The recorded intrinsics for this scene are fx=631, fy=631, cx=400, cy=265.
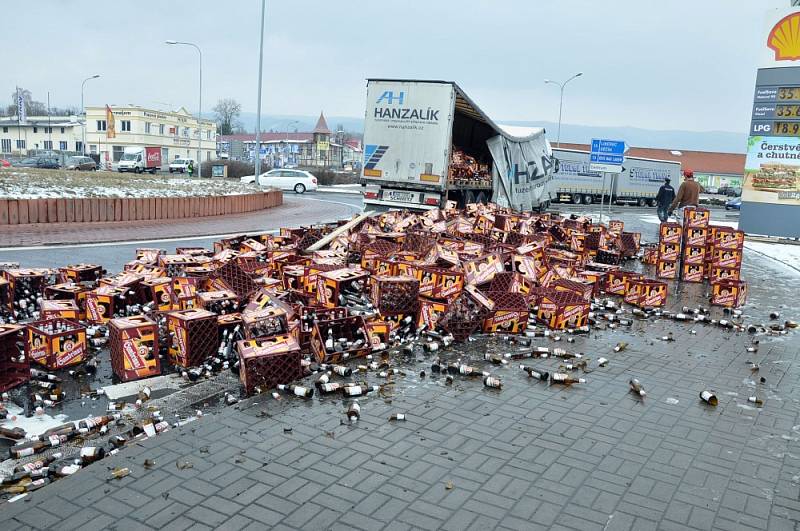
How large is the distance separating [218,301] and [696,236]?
10.1 metres

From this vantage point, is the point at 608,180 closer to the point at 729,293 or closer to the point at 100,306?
the point at 729,293

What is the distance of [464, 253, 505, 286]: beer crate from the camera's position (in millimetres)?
9312

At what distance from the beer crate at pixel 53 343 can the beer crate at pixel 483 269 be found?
5067mm

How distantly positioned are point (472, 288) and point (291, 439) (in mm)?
4042

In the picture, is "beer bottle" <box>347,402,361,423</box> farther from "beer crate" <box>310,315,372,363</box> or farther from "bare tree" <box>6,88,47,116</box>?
"bare tree" <box>6,88,47,116</box>

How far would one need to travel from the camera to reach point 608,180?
160 ft

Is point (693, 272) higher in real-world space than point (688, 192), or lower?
lower

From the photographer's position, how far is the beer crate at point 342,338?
7.05 metres

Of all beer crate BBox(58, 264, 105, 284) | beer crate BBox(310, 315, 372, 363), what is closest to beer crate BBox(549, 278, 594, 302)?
beer crate BBox(310, 315, 372, 363)

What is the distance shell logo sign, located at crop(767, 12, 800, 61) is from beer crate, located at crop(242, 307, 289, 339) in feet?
72.4

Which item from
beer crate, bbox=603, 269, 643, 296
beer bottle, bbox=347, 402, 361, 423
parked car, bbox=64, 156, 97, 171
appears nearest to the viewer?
beer bottle, bbox=347, 402, 361, 423

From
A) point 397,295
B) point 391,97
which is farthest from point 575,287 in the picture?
point 391,97

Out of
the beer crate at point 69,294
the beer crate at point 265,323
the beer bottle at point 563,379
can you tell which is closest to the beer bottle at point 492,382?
the beer bottle at point 563,379

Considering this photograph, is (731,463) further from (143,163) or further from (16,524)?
(143,163)
